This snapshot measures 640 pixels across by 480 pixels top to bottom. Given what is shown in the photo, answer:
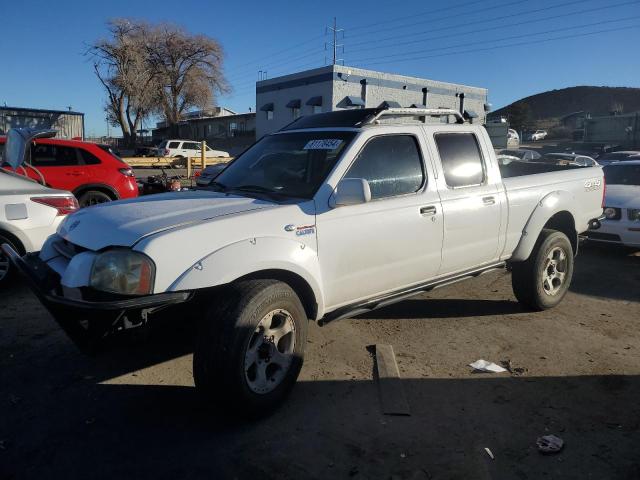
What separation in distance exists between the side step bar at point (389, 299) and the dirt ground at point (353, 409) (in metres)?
0.50

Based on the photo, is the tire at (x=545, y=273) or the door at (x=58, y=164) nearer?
the tire at (x=545, y=273)

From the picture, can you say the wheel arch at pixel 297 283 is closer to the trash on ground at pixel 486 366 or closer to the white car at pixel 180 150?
the trash on ground at pixel 486 366

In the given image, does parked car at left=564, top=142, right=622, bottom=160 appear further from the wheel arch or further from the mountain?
the mountain

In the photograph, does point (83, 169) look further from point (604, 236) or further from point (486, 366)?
point (604, 236)

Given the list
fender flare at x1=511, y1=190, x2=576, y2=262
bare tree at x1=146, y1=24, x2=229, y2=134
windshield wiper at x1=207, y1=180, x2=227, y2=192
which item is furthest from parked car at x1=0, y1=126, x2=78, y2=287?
bare tree at x1=146, y1=24, x2=229, y2=134

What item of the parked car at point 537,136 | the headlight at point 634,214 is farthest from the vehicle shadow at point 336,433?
the parked car at point 537,136

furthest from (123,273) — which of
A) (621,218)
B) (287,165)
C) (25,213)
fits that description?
(621,218)

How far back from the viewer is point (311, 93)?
1348 inches

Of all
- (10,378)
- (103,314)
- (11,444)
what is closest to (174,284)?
(103,314)

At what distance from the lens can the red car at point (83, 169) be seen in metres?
8.91

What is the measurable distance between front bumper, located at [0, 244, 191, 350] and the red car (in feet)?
21.5

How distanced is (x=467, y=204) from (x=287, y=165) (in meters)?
1.57

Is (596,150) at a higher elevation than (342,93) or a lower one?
lower

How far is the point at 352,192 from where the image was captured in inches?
134
